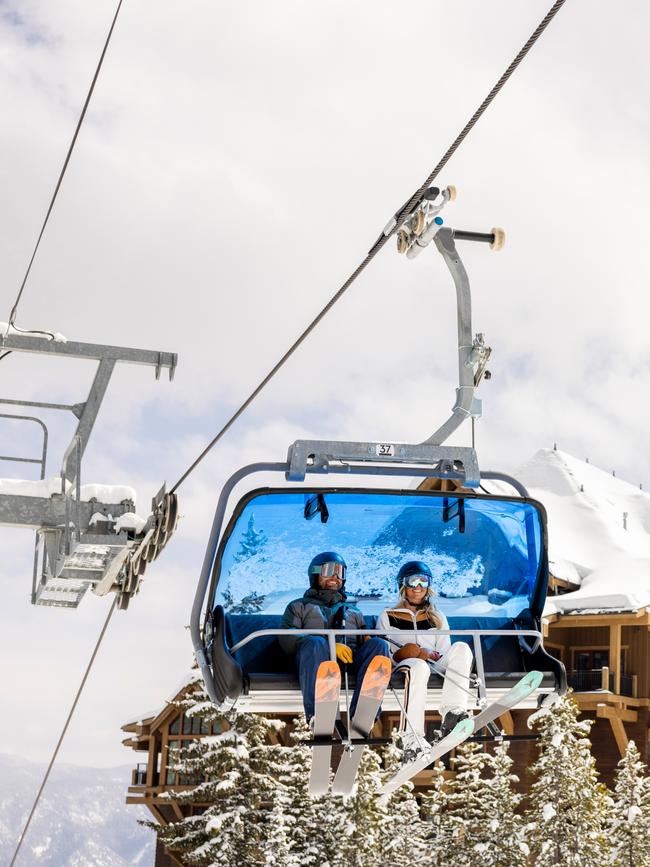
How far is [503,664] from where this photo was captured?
10484 mm

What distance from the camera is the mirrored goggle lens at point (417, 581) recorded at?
32.8ft

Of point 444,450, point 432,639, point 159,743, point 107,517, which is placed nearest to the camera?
point 444,450

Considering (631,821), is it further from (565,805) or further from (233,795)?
(233,795)

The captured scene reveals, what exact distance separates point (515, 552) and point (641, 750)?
23.3 meters

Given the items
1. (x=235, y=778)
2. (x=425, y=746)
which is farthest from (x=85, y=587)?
(x=235, y=778)

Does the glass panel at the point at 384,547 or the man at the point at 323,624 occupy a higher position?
the glass panel at the point at 384,547

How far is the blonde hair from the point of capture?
9.96 m

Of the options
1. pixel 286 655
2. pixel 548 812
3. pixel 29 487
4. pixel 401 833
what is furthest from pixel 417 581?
pixel 401 833

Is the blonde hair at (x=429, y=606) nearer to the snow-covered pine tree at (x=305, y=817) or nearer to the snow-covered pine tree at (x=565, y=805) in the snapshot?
the snow-covered pine tree at (x=565, y=805)

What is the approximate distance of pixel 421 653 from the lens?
9633mm

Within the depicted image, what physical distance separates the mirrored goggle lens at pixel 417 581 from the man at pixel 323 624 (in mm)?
434

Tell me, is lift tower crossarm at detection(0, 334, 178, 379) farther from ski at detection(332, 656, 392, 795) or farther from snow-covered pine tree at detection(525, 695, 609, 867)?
snow-covered pine tree at detection(525, 695, 609, 867)

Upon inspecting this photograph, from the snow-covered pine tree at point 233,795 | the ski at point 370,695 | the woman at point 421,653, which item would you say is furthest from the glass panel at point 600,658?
the ski at point 370,695

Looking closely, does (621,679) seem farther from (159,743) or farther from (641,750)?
(159,743)
